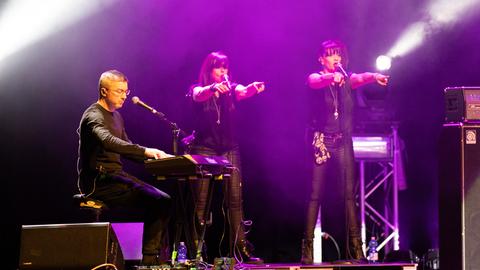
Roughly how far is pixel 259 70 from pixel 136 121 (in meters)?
1.53

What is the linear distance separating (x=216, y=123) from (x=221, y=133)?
0.11 m

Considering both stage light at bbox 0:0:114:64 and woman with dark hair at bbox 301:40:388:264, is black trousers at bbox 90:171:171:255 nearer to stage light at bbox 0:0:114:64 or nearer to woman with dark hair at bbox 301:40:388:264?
woman with dark hair at bbox 301:40:388:264

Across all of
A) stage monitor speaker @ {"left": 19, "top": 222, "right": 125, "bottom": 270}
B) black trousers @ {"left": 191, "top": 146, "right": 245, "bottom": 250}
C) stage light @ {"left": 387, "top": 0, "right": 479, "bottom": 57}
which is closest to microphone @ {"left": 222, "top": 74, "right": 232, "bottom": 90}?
black trousers @ {"left": 191, "top": 146, "right": 245, "bottom": 250}

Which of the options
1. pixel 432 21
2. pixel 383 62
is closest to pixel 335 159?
pixel 383 62

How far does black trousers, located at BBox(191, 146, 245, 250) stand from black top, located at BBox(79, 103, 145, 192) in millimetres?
886

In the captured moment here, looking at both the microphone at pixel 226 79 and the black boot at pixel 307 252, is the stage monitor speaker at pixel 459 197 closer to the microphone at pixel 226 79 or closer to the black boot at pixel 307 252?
the black boot at pixel 307 252

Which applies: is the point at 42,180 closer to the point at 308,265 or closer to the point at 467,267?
the point at 308,265

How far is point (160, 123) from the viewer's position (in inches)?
317

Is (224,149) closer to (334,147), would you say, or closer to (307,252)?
(334,147)

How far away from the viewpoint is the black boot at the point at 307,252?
21.4ft

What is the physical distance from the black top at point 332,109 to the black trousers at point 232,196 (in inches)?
33.2

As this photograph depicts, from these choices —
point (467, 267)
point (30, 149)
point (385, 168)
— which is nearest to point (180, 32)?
point (30, 149)

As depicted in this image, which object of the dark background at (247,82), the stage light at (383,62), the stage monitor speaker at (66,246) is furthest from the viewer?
the stage light at (383,62)

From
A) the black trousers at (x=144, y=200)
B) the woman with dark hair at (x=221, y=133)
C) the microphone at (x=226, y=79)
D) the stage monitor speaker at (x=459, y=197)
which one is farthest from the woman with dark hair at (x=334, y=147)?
the black trousers at (x=144, y=200)
